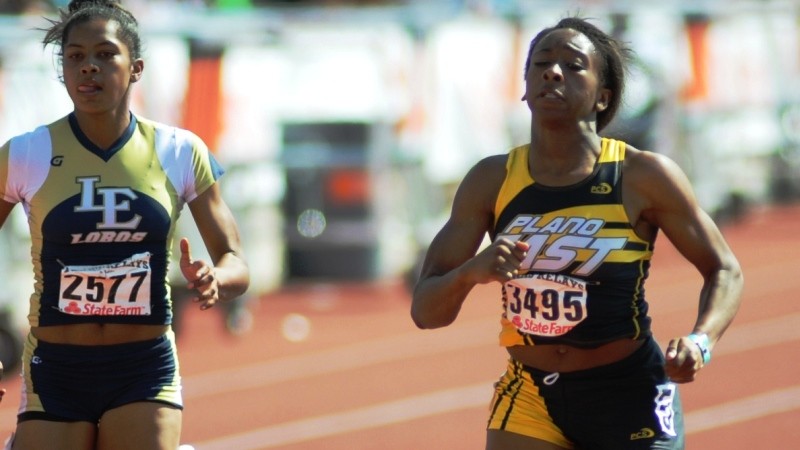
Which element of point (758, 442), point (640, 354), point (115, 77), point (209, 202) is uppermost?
point (115, 77)

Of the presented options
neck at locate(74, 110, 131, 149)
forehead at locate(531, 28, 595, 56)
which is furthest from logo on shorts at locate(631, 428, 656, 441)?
neck at locate(74, 110, 131, 149)

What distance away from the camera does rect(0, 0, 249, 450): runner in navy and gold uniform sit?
4945 millimetres

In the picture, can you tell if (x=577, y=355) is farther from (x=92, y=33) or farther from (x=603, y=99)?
(x=92, y=33)

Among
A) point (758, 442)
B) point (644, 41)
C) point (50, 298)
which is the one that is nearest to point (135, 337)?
point (50, 298)

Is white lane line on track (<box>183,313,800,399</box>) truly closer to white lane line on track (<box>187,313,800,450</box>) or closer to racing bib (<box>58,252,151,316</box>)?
white lane line on track (<box>187,313,800,450</box>)

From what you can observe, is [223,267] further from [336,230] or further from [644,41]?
[644,41]

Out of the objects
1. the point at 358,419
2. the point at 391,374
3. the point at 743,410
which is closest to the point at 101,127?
the point at 358,419

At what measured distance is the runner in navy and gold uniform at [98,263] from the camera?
4.95 m

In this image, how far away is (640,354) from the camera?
15.8ft

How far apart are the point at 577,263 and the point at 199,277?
3.65ft

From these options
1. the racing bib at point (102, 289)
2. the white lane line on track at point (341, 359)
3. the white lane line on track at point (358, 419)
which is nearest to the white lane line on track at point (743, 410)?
the white lane line on track at point (358, 419)

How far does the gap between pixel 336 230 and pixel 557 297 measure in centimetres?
1128

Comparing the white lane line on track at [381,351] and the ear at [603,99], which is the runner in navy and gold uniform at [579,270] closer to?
the ear at [603,99]

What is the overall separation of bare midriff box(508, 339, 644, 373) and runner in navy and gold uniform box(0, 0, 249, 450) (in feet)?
3.28
